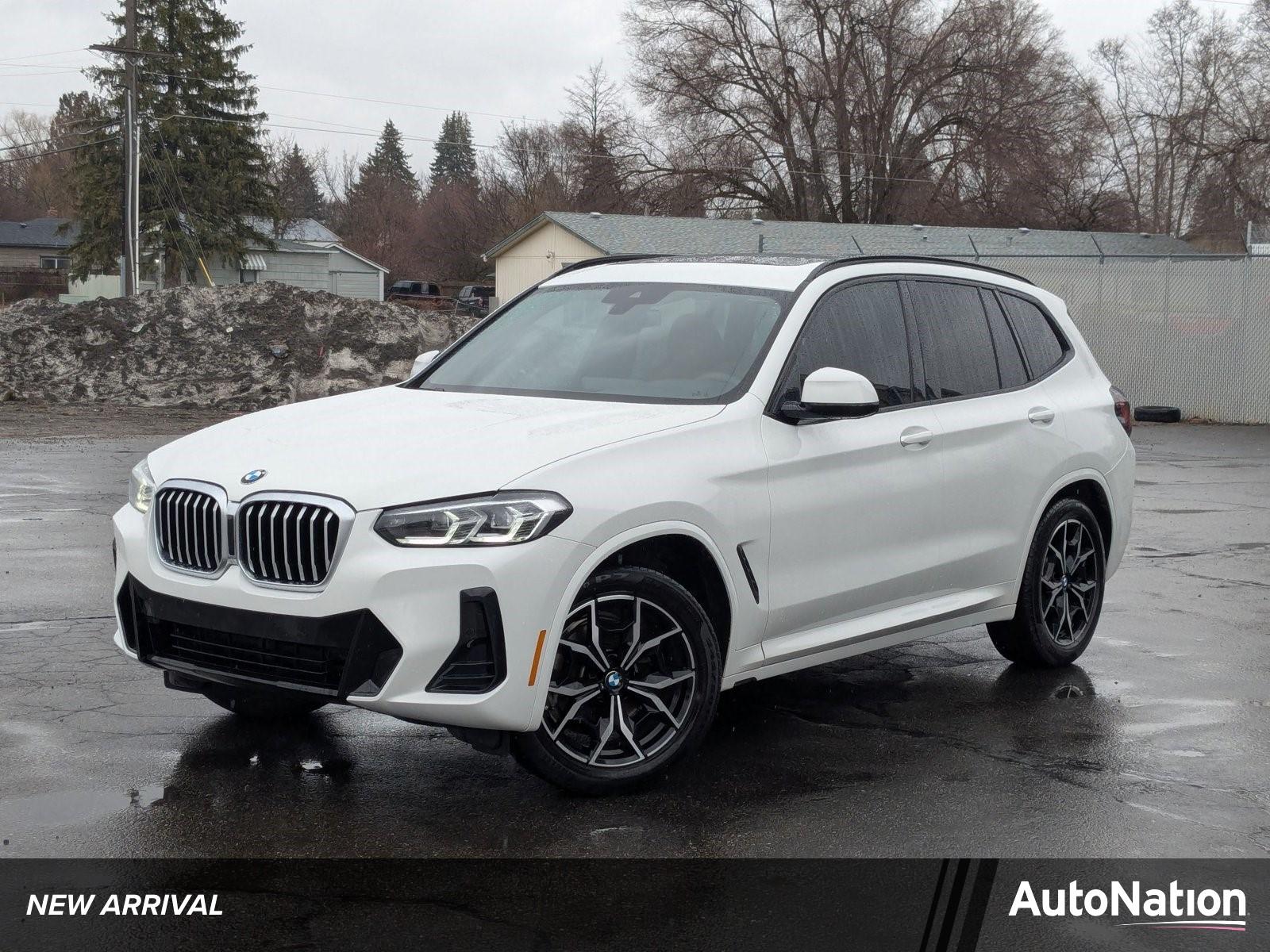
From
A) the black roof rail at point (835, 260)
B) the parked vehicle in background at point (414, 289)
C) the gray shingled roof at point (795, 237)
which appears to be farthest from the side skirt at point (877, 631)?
the parked vehicle in background at point (414, 289)

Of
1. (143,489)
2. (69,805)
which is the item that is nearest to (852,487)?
(143,489)

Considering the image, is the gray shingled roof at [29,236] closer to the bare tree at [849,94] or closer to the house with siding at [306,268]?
the house with siding at [306,268]

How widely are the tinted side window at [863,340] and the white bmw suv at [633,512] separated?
18 mm

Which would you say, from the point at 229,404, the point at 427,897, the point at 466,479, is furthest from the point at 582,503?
the point at 229,404

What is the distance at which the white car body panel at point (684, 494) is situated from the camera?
452 cm

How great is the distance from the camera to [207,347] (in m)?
30.8

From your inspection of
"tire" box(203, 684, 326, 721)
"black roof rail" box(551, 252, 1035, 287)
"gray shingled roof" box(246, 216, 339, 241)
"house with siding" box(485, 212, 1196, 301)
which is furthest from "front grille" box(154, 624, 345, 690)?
"gray shingled roof" box(246, 216, 339, 241)

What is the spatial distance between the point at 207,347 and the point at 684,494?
27.4m

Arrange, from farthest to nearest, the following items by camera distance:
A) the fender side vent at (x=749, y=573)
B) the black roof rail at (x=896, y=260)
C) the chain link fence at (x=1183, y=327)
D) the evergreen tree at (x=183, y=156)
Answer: the evergreen tree at (x=183, y=156), the chain link fence at (x=1183, y=327), the black roof rail at (x=896, y=260), the fender side vent at (x=749, y=573)

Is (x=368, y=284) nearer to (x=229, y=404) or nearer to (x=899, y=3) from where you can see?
(x=899, y=3)

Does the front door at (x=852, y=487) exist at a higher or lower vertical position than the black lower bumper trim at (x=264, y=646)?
higher

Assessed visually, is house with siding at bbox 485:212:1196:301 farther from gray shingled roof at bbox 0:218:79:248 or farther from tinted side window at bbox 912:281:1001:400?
gray shingled roof at bbox 0:218:79:248

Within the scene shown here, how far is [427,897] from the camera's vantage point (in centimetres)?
407

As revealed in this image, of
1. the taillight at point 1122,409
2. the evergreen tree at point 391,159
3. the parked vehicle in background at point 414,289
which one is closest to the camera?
the taillight at point 1122,409
